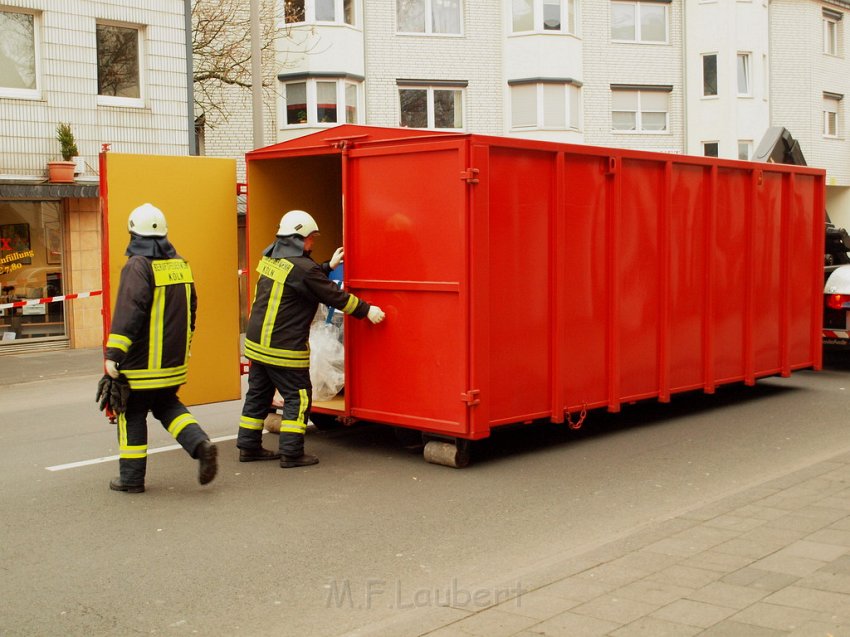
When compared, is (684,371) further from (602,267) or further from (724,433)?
(602,267)

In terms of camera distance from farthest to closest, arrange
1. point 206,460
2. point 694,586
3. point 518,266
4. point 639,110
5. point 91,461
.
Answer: point 639,110, point 91,461, point 518,266, point 206,460, point 694,586

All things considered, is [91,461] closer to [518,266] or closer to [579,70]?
[518,266]

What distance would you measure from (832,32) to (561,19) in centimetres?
1217

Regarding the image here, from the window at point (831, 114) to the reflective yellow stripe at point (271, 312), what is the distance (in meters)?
32.7

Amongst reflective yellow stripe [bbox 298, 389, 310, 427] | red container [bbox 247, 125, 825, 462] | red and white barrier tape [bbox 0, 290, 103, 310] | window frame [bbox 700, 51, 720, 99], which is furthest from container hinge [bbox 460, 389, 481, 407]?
window frame [bbox 700, 51, 720, 99]

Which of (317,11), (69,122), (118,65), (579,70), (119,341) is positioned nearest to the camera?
(119,341)

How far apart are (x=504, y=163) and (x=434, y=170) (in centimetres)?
51

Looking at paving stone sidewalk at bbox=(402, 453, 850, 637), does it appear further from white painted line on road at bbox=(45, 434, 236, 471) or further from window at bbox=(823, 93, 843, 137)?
window at bbox=(823, 93, 843, 137)

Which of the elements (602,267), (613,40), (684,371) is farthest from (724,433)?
(613,40)

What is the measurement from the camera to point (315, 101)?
27484mm

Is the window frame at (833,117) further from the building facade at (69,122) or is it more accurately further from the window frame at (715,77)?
the building facade at (69,122)

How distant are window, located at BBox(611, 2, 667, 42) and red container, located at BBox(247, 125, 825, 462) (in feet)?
77.0

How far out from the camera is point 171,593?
16.3 feet

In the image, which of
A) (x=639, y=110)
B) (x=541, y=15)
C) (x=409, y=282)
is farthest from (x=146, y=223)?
(x=639, y=110)
